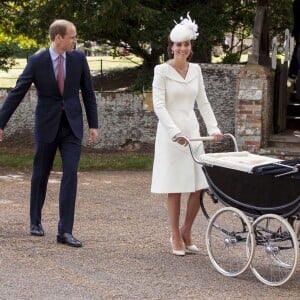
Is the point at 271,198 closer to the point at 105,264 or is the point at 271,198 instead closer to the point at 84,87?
the point at 105,264

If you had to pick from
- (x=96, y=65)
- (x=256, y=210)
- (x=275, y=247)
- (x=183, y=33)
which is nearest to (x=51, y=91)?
(x=183, y=33)

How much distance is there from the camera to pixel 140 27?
44.0 feet

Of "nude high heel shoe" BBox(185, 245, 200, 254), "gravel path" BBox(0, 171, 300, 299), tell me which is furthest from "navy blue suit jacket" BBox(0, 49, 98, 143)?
"nude high heel shoe" BBox(185, 245, 200, 254)

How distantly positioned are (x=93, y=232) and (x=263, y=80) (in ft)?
17.3

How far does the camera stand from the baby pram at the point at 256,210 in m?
5.85

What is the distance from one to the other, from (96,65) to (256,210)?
11933 millimetres

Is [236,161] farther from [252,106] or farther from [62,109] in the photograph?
[252,106]

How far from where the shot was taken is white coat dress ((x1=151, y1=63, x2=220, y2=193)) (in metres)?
6.78

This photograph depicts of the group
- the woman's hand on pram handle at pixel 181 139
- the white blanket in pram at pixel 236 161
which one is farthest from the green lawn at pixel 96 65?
the white blanket in pram at pixel 236 161

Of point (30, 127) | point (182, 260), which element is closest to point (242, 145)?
point (30, 127)

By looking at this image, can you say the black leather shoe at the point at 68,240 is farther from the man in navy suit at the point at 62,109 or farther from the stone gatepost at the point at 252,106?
the stone gatepost at the point at 252,106

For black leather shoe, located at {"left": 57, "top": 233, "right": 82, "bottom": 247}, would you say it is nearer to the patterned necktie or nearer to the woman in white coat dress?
the woman in white coat dress

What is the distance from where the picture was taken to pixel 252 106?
12297 mm

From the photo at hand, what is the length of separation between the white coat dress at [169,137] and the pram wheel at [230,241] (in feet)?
1.29
